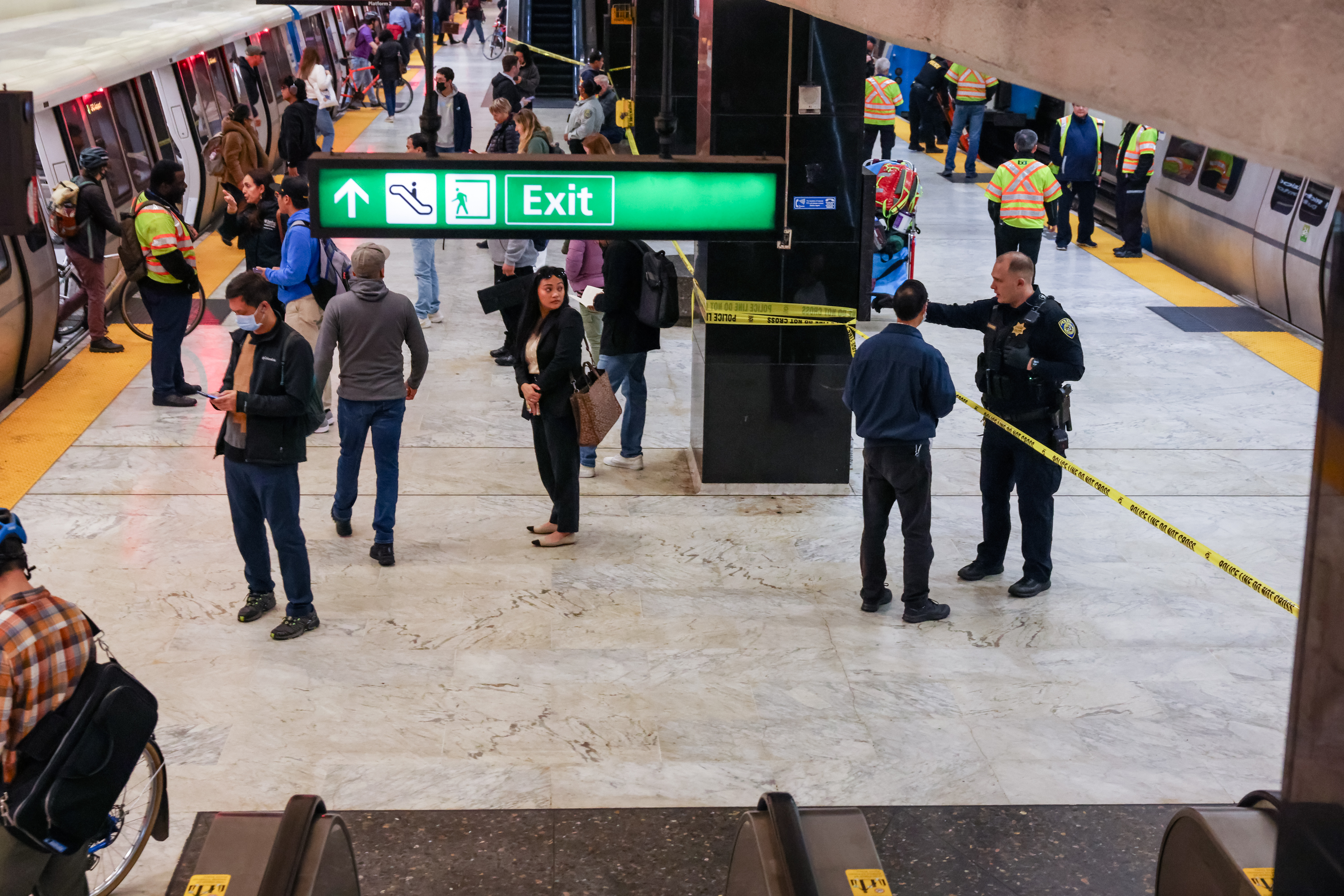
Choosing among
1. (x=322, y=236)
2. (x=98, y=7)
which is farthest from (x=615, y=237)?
(x=98, y=7)

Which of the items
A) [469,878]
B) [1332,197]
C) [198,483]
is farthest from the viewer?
[1332,197]

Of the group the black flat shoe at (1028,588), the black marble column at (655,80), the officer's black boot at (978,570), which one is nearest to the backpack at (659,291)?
the officer's black boot at (978,570)

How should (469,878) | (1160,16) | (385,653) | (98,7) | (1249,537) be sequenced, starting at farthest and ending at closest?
(98,7)
(1249,537)
(385,653)
(469,878)
(1160,16)

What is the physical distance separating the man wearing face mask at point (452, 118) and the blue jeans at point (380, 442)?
25.5 feet

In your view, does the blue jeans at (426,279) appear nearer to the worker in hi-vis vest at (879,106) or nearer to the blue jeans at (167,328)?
the blue jeans at (167,328)

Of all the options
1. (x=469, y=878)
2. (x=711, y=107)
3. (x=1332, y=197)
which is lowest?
(x=469, y=878)

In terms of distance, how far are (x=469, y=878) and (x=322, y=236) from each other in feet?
8.44

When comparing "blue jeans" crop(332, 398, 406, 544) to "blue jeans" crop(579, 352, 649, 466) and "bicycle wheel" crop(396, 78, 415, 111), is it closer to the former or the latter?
"blue jeans" crop(579, 352, 649, 466)

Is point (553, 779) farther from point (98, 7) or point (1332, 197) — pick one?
point (98, 7)

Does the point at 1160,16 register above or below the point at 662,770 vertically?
above

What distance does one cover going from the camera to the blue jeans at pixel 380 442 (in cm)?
782

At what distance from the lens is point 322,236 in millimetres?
5293

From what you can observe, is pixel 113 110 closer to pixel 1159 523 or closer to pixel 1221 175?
pixel 1221 175

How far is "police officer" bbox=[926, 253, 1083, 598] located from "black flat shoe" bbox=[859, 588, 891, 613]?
63 centimetres
